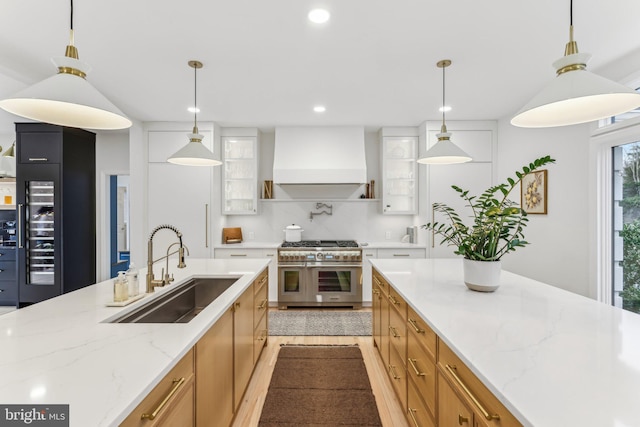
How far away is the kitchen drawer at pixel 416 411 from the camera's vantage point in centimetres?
148

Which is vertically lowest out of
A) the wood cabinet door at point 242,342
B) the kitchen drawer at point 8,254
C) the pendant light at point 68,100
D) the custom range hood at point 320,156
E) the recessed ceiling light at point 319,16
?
the wood cabinet door at point 242,342

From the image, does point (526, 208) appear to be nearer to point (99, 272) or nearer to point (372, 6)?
point (372, 6)

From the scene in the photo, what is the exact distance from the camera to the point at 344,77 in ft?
9.41

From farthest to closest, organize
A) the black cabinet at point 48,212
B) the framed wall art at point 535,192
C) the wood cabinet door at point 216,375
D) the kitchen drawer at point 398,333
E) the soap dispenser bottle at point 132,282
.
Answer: the black cabinet at point 48,212, the framed wall art at point 535,192, the kitchen drawer at point 398,333, the soap dispenser bottle at point 132,282, the wood cabinet door at point 216,375

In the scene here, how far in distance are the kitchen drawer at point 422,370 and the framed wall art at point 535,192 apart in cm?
280

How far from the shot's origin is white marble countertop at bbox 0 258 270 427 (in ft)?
2.58

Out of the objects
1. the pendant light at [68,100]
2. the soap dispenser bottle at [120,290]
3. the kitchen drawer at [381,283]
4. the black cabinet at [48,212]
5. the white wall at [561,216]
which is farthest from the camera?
the black cabinet at [48,212]

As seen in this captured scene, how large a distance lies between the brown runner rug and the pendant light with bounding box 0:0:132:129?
200 centimetres

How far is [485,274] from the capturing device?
1.76 m

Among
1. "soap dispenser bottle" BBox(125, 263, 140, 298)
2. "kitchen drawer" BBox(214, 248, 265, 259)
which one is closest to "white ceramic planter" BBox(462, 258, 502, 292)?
"soap dispenser bottle" BBox(125, 263, 140, 298)

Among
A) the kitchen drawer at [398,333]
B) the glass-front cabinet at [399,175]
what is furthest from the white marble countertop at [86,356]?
the glass-front cabinet at [399,175]

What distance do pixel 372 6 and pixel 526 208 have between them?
3.23m

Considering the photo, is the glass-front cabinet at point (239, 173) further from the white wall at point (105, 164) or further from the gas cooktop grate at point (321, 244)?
the white wall at point (105, 164)

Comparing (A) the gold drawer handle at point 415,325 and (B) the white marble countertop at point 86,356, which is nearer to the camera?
(B) the white marble countertop at point 86,356
